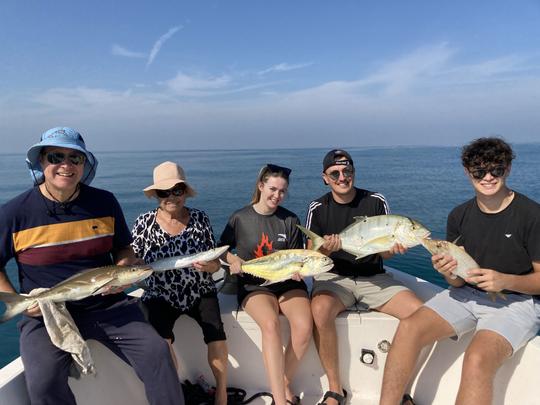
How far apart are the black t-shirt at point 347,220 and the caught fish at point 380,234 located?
0.47 meters

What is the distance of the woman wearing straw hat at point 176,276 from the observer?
9.42 feet

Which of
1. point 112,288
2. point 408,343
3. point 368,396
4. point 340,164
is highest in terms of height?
point 340,164

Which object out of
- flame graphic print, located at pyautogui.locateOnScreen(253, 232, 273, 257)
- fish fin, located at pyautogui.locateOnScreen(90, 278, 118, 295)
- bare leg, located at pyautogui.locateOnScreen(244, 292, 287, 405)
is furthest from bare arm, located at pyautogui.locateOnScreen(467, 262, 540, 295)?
fish fin, located at pyautogui.locateOnScreen(90, 278, 118, 295)

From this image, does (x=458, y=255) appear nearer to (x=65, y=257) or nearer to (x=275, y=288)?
(x=275, y=288)

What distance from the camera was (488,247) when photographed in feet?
8.97

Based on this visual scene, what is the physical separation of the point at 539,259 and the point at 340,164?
1.64 meters

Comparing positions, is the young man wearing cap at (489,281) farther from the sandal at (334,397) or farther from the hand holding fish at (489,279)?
the sandal at (334,397)

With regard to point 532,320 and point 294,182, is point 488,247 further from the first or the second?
point 294,182

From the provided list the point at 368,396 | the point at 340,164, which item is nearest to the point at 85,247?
the point at 340,164

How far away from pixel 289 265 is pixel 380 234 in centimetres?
77

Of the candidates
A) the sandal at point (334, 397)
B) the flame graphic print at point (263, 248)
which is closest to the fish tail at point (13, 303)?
the flame graphic print at point (263, 248)

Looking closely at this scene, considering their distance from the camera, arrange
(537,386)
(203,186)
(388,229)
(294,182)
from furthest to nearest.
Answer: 1. (294,182)
2. (203,186)
3. (388,229)
4. (537,386)

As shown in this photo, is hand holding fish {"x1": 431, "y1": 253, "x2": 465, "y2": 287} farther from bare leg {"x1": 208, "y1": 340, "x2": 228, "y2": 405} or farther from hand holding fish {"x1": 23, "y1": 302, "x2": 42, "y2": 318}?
hand holding fish {"x1": 23, "y1": 302, "x2": 42, "y2": 318}

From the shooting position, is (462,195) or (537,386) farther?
(462,195)
